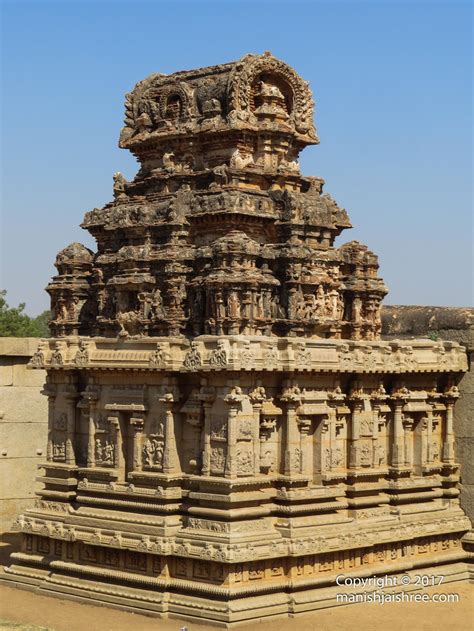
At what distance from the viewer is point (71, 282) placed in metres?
27.3

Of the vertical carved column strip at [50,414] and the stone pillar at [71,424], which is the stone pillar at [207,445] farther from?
the vertical carved column strip at [50,414]

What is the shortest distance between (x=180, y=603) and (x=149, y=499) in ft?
6.71

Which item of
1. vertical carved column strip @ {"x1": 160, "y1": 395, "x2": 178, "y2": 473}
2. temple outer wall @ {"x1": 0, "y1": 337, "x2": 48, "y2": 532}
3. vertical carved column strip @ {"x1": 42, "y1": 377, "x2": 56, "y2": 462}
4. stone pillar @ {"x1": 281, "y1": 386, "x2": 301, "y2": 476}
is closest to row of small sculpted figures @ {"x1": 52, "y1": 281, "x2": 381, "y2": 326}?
vertical carved column strip @ {"x1": 42, "y1": 377, "x2": 56, "y2": 462}

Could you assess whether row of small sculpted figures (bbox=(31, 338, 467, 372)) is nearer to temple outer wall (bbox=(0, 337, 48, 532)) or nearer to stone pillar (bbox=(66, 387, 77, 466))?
stone pillar (bbox=(66, 387, 77, 466))

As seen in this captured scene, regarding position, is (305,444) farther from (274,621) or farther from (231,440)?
(274,621)

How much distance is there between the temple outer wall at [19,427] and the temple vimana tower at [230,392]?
3688 mm

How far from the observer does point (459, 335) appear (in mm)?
28406

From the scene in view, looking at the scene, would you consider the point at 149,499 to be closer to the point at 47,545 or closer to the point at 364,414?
the point at 47,545

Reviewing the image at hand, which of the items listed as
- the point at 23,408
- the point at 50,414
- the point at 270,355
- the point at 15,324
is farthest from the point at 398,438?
the point at 15,324

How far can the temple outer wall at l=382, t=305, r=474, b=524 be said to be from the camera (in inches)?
1101

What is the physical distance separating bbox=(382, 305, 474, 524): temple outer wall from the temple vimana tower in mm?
357

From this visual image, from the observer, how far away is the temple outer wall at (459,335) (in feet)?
91.7

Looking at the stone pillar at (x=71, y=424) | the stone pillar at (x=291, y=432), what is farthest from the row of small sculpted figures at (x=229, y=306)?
the stone pillar at (x=71, y=424)

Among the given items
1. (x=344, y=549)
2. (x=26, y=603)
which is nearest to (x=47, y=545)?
(x=26, y=603)
